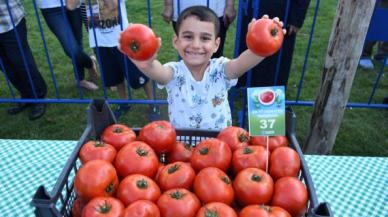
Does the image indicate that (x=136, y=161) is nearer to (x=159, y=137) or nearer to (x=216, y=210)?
(x=159, y=137)

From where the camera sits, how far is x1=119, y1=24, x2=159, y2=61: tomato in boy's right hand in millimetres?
1167

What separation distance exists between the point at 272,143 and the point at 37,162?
1158mm

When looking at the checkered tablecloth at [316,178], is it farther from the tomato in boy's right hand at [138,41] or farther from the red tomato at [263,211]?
the tomato in boy's right hand at [138,41]

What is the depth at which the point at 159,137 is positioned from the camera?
1.28 m

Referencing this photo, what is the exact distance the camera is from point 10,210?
1.46 m

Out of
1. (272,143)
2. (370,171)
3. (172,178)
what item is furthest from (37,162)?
(370,171)

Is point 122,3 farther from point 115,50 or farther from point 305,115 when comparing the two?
point 305,115

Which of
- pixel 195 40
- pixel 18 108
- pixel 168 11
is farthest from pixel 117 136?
pixel 18 108

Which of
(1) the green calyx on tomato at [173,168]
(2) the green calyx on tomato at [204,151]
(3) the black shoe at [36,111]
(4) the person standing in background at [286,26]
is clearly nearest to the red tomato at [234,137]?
(2) the green calyx on tomato at [204,151]

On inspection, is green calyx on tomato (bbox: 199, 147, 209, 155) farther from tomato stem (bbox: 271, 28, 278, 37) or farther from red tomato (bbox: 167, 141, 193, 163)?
tomato stem (bbox: 271, 28, 278, 37)

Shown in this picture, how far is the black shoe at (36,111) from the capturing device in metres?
3.57

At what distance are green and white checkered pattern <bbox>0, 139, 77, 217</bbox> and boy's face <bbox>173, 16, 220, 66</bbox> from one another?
2.63 ft

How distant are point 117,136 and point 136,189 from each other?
Answer: 12.2 inches

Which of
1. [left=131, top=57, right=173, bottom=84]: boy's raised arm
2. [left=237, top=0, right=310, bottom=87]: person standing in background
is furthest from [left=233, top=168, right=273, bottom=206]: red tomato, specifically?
[left=237, top=0, right=310, bottom=87]: person standing in background
